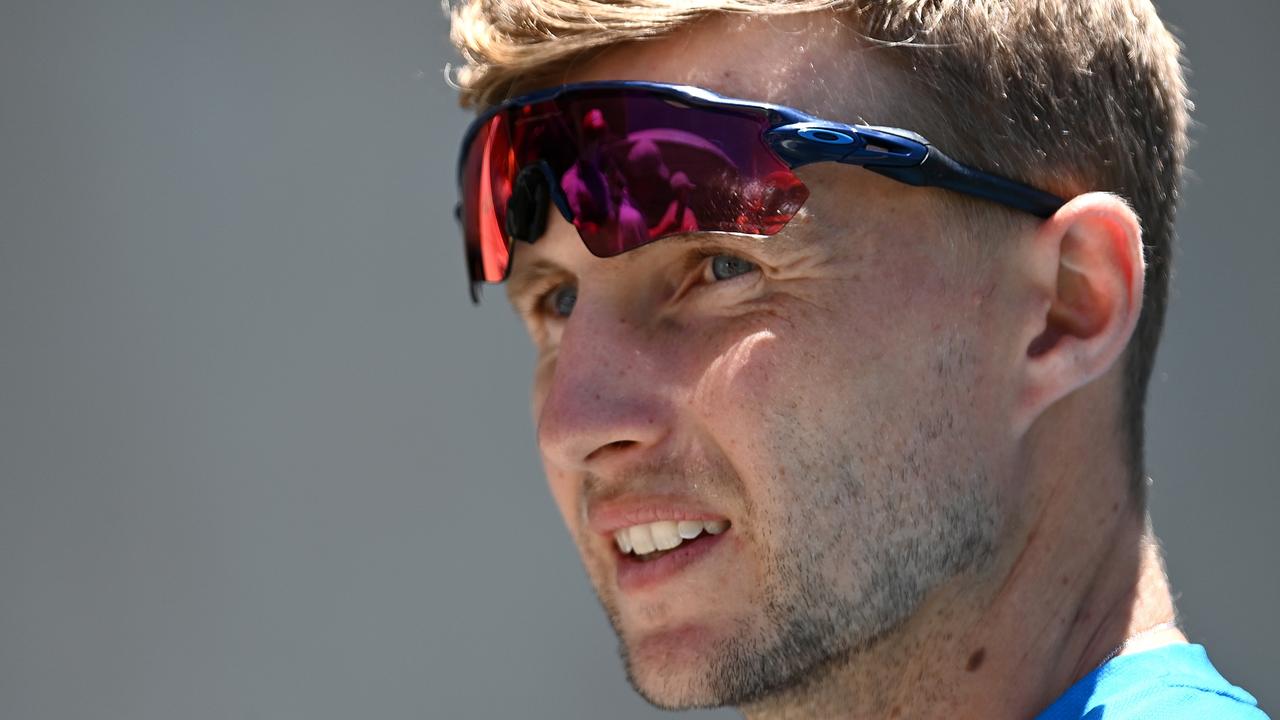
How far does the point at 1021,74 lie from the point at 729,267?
0.45 metres

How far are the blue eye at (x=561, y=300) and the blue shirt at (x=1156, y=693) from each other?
2.82ft

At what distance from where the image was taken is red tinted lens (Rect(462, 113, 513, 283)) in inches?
79.0

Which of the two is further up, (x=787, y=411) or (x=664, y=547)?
(x=787, y=411)

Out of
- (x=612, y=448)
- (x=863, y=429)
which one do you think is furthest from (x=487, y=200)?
(x=863, y=429)

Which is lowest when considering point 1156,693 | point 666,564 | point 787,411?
point 1156,693

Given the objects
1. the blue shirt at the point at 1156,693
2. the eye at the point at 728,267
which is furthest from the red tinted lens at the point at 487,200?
the blue shirt at the point at 1156,693

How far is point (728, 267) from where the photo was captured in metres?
1.88

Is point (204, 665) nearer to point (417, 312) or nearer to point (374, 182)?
point (417, 312)

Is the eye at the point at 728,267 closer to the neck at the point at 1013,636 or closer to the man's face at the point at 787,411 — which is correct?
the man's face at the point at 787,411

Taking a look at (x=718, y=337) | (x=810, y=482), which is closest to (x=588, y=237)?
(x=718, y=337)

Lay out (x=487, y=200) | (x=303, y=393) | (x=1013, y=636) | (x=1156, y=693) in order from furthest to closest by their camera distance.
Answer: (x=303, y=393) → (x=487, y=200) → (x=1013, y=636) → (x=1156, y=693)

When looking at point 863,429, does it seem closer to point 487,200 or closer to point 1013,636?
point 1013,636

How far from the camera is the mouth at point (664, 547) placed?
185cm

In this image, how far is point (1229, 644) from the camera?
373 cm
